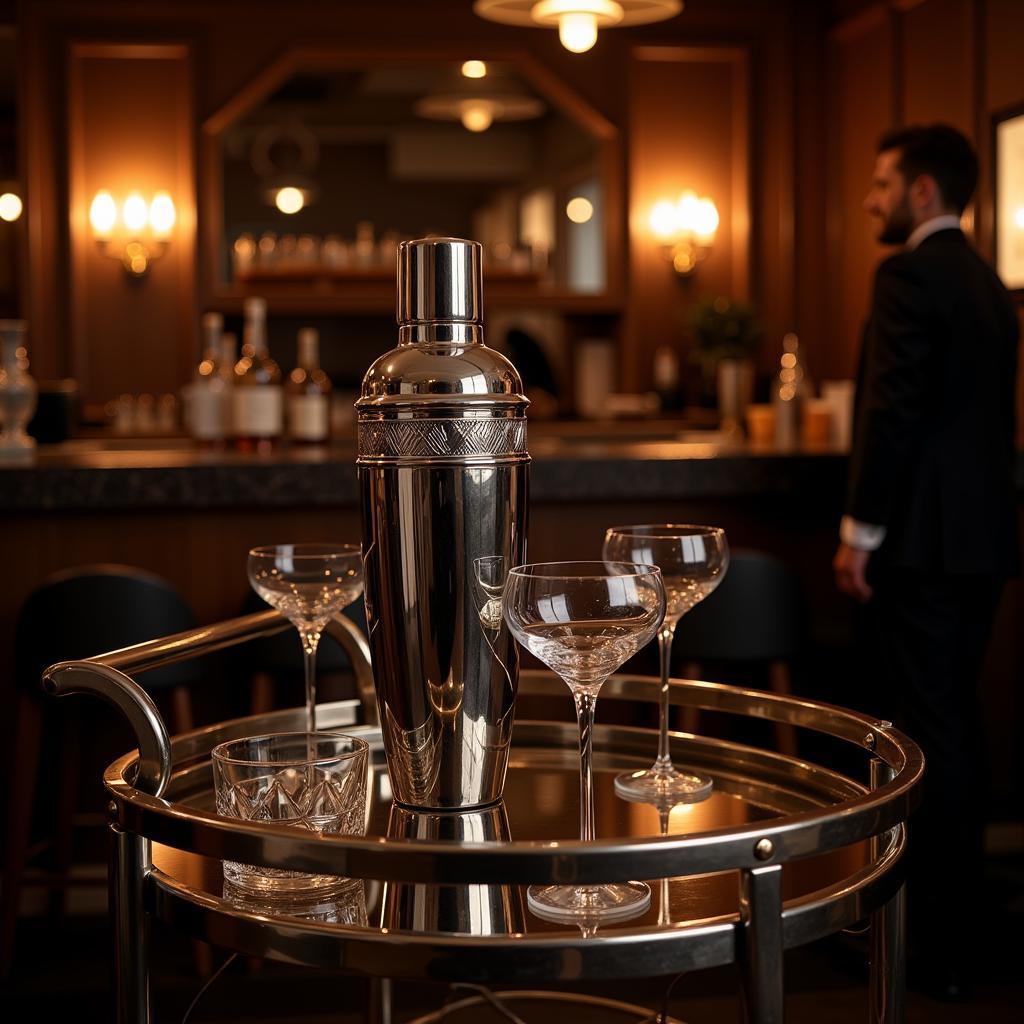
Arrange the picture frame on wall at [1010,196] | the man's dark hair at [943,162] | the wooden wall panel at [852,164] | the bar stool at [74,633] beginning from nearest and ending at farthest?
the bar stool at [74,633] → the man's dark hair at [943,162] → the picture frame on wall at [1010,196] → the wooden wall panel at [852,164]

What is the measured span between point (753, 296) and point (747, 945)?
6.16 m

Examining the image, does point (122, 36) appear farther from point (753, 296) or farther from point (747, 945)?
point (747, 945)

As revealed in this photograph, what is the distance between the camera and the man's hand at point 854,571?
118 inches

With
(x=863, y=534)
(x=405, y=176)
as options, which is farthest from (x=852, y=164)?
(x=863, y=534)

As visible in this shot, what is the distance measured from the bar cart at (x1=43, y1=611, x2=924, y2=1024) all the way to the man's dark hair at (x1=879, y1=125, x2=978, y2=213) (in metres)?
2.28

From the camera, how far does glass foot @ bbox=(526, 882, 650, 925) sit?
889 millimetres

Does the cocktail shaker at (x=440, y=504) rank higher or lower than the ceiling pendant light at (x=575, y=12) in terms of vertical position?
lower

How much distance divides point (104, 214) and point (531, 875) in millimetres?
6163

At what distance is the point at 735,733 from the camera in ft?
11.1

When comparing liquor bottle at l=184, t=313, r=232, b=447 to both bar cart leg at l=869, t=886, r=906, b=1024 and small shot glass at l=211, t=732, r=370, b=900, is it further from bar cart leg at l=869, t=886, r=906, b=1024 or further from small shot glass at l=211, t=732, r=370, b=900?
bar cart leg at l=869, t=886, r=906, b=1024

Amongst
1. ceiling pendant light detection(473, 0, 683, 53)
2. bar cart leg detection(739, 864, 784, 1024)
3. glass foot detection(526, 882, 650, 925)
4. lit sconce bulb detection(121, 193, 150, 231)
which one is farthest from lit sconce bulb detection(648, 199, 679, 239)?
bar cart leg detection(739, 864, 784, 1024)

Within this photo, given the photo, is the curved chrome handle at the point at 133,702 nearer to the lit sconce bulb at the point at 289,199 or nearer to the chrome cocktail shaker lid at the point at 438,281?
the chrome cocktail shaker lid at the point at 438,281

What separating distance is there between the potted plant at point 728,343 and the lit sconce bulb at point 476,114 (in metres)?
1.42

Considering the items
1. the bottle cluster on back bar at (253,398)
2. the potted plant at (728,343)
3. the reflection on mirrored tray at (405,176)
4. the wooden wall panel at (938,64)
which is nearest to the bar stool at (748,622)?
the bottle cluster on back bar at (253,398)
